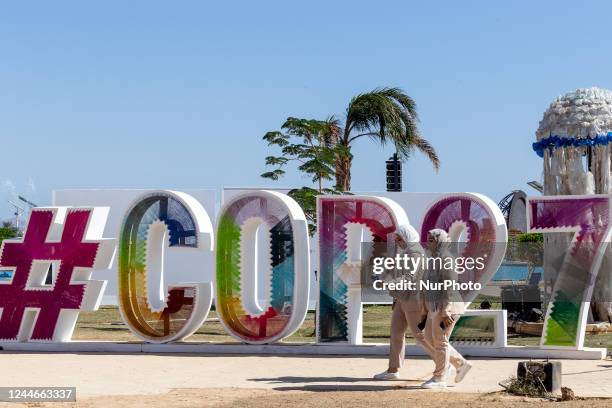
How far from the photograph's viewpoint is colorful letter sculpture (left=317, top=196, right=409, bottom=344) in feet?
53.5

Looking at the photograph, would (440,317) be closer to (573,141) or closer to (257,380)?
(257,380)

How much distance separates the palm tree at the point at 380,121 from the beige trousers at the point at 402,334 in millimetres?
15702

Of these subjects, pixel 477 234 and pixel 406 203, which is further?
pixel 406 203

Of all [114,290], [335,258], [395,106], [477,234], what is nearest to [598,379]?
[477,234]

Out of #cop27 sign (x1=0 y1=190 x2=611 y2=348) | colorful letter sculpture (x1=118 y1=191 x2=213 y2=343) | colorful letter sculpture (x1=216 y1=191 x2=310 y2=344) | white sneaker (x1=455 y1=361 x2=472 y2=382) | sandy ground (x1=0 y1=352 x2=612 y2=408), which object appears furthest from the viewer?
colorful letter sculpture (x1=118 y1=191 x2=213 y2=343)

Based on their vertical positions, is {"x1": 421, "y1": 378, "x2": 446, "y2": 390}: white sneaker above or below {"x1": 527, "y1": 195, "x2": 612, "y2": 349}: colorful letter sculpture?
below

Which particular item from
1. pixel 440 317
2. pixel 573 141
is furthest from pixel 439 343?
pixel 573 141

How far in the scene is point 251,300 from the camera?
16.8 metres

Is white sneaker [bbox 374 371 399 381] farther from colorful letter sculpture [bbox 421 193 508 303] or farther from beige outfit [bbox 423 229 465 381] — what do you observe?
colorful letter sculpture [bbox 421 193 508 303]

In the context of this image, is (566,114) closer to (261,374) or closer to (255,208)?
(255,208)

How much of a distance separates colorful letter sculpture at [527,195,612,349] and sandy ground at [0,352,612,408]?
0.73 m

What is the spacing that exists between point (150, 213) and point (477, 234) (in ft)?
16.6

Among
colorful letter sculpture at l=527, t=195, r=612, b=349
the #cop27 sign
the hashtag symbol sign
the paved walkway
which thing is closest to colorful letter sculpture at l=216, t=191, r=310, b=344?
the #cop27 sign

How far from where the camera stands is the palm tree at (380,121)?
2964cm
